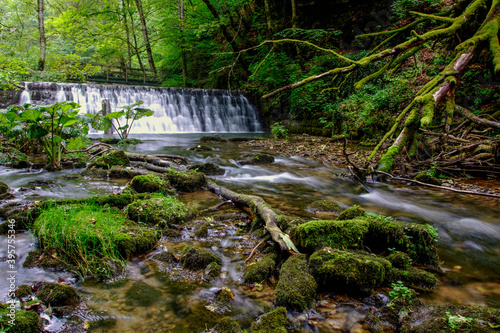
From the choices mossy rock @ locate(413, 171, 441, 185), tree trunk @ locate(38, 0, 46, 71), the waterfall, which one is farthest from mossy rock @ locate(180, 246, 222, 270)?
tree trunk @ locate(38, 0, 46, 71)

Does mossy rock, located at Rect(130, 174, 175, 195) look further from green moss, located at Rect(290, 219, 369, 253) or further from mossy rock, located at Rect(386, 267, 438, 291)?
mossy rock, located at Rect(386, 267, 438, 291)

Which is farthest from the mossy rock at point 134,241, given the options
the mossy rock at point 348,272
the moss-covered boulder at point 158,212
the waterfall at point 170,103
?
the waterfall at point 170,103

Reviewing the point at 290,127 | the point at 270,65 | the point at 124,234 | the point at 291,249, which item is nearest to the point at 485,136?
the point at 291,249

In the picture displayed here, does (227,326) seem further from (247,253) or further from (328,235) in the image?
(328,235)

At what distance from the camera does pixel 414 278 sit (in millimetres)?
2398

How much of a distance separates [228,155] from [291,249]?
262 inches

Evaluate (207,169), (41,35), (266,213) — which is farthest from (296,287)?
(41,35)

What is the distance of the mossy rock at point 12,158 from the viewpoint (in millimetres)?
5996

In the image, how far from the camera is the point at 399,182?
239 inches

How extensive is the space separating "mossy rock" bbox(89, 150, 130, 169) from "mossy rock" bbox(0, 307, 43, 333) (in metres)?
4.68


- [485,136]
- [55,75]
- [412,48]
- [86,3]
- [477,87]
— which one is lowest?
[485,136]

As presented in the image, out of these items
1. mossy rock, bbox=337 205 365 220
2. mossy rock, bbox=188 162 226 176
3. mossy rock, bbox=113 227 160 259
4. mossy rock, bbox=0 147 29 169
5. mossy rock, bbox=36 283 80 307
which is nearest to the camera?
mossy rock, bbox=36 283 80 307

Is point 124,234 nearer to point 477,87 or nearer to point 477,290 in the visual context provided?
point 477,290

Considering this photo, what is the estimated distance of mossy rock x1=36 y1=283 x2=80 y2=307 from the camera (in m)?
1.98
